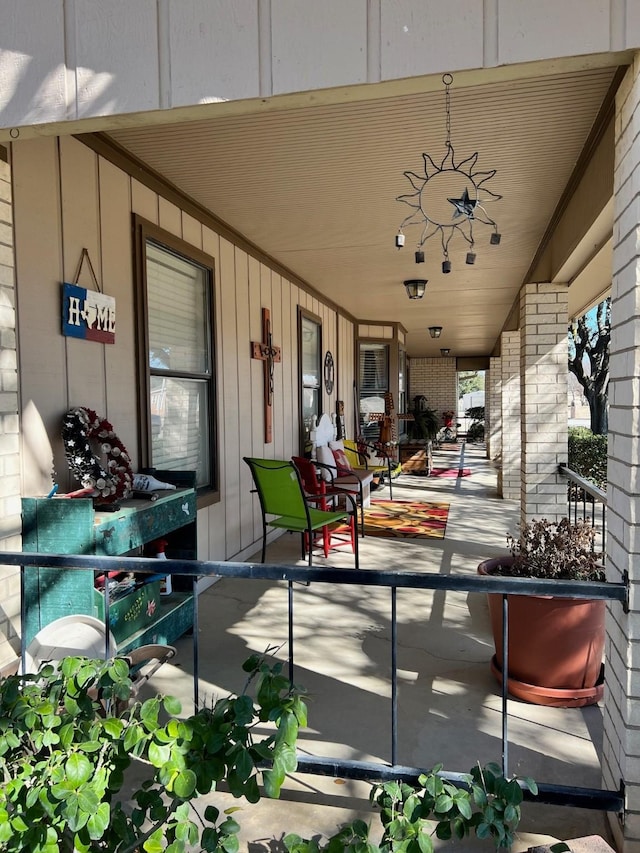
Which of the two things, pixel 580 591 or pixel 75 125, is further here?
pixel 75 125

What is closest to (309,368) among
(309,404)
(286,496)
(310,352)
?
(310,352)

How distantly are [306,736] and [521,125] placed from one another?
8.81ft

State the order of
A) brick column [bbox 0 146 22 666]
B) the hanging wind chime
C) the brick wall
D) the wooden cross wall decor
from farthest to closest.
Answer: the brick wall, the wooden cross wall decor, the hanging wind chime, brick column [bbox 0 146 22 666]

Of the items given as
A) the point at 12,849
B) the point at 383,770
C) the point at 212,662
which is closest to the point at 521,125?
the point at 383,770

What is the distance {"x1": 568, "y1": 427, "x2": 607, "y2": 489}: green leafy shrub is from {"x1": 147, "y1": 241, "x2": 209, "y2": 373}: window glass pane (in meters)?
6.17

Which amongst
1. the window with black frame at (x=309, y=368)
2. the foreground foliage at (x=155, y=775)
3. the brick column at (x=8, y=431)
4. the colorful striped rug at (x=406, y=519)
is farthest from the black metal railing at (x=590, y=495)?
the window with black frame at (x=309, y=368)

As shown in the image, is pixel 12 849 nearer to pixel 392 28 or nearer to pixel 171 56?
pixel 171 56

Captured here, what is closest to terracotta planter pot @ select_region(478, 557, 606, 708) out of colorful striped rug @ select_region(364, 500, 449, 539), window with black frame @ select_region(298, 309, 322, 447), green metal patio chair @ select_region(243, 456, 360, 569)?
green metal patio chair @ select_region(243, 456, 360, 569)

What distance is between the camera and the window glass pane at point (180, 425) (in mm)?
Answer: 3457

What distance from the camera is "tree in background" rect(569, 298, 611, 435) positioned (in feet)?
35.8

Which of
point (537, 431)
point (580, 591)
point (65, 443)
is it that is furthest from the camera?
point (537, 431)

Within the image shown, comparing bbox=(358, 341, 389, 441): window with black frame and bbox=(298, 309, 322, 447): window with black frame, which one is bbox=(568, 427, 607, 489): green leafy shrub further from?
bbox=(298, 309, 322, 447): window with black frame

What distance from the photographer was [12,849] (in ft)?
3.63

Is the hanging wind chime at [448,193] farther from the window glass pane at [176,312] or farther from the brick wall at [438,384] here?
the brick wall at [438,384]
